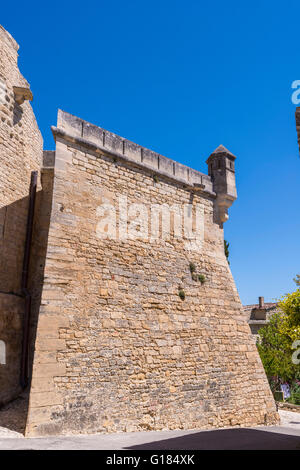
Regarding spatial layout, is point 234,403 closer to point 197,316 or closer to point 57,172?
point 197,316

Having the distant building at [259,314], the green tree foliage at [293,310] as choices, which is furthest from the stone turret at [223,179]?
the distant building at [259,314]

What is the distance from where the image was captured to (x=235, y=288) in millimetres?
10352

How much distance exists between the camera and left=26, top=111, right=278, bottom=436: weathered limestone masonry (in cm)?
625

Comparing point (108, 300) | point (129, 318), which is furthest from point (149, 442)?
point (108, 300)

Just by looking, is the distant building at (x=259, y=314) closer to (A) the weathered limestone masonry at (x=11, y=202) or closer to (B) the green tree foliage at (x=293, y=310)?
(B) the green tree foliage at (x=293, y=310)

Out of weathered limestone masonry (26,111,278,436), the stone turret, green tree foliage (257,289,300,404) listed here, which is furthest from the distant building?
the stone turret

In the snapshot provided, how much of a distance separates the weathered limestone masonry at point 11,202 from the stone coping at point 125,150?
132 centimetres

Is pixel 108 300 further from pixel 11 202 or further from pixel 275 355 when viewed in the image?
pixel 275 355

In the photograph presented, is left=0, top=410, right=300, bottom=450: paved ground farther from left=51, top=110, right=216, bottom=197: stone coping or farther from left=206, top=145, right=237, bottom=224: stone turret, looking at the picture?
left=206, top=145, right=237, bottom=224: stone turret

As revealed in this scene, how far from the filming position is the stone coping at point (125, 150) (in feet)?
24.9

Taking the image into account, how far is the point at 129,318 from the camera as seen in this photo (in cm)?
742
